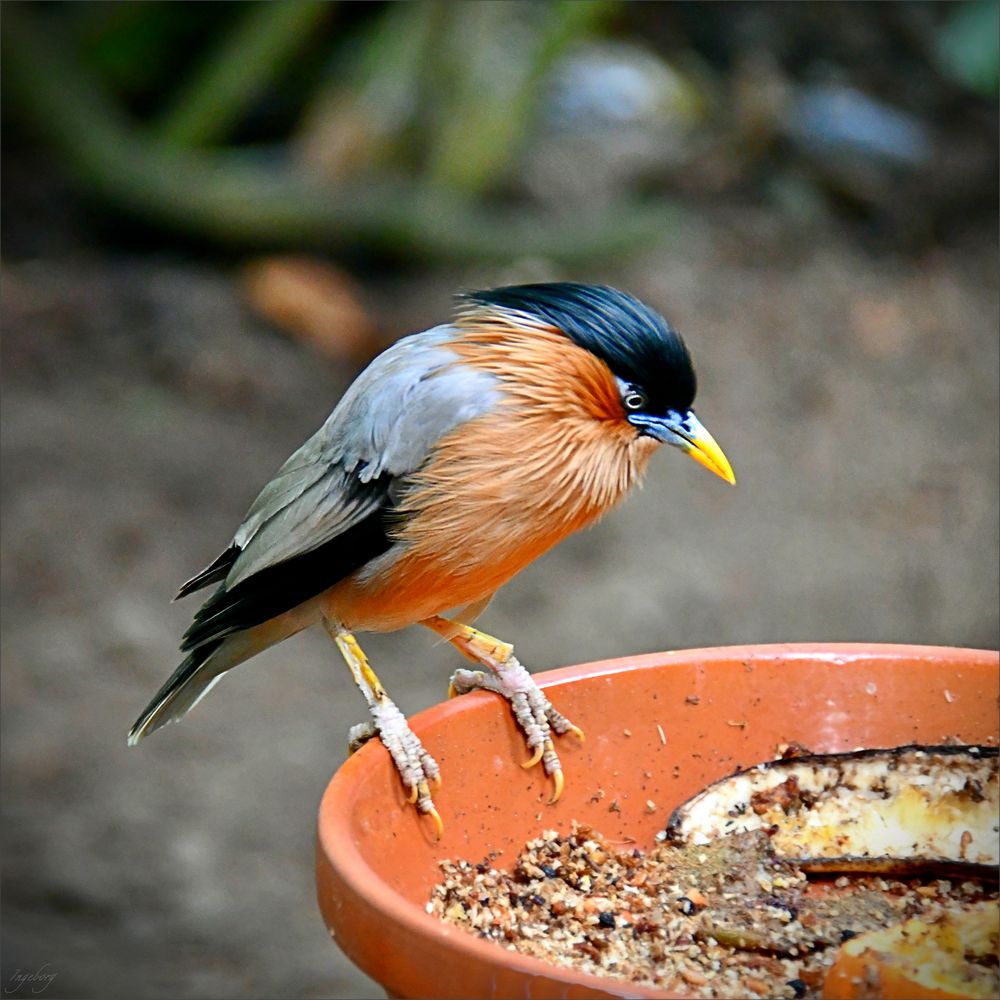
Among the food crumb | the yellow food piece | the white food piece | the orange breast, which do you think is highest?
the orange breast

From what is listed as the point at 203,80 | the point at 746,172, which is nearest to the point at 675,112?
the point at 746,172

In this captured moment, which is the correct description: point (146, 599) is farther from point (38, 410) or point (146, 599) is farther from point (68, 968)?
point (68, 968)

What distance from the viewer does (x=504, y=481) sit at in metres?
2.76

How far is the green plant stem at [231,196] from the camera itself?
7.86 m

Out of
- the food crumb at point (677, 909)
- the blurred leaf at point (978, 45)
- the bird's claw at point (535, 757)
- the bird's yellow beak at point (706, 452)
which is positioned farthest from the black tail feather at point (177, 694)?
the blurred leaf at point (978, 45)

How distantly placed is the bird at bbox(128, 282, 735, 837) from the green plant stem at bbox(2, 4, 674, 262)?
207 inches

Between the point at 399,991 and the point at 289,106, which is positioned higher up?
the point at 289,106

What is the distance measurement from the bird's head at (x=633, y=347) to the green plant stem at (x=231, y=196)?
5.28 m

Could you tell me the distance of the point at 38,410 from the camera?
716 centimetres

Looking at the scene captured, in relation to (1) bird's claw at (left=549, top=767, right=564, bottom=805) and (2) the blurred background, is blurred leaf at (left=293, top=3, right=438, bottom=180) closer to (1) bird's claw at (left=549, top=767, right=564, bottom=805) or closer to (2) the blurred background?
(2) the blurred background

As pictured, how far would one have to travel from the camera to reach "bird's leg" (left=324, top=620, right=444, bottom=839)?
2.34 meters

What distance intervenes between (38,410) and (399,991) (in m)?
5.92

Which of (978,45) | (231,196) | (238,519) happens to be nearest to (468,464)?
(238,519)

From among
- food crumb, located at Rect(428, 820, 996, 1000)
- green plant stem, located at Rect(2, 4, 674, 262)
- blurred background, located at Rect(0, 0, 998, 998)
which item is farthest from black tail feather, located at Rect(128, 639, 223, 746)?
green plant stem, located at Rect(2, 4, 674, 262)
